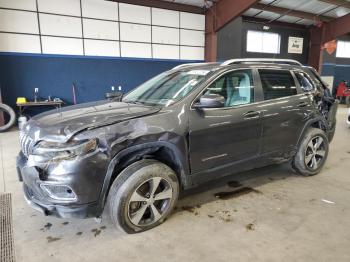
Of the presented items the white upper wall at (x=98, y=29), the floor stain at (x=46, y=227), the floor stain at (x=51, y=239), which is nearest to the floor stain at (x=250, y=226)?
the floor stain at (x=51, y=239)

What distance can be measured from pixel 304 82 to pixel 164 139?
7.52 ft

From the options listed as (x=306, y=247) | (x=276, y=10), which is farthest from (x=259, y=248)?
(x=276, y=10)

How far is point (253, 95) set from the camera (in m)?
2.90

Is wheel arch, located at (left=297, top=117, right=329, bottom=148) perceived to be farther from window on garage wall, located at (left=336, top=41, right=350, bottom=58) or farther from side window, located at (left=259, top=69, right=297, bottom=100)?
window on garage wall, located at (left=336, top=41, right=350, bottom=58)

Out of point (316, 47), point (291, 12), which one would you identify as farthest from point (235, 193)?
point (316, 47)

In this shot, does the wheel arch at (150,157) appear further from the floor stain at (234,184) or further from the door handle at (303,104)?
the door handle at (303,104)

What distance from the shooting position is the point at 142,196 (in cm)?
229

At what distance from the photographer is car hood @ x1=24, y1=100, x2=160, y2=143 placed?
2.02 meters

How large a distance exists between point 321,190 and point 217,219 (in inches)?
59.5

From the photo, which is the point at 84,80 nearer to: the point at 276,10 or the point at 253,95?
the point at 253,95

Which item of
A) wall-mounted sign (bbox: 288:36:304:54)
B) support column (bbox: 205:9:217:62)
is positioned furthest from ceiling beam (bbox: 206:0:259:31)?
wall-mounted sign (bbox: 288:36:304:54)

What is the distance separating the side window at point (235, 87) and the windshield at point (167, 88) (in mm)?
182

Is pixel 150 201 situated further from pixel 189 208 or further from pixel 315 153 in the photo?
pixel 315 153

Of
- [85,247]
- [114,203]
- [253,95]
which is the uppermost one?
[253,95]
